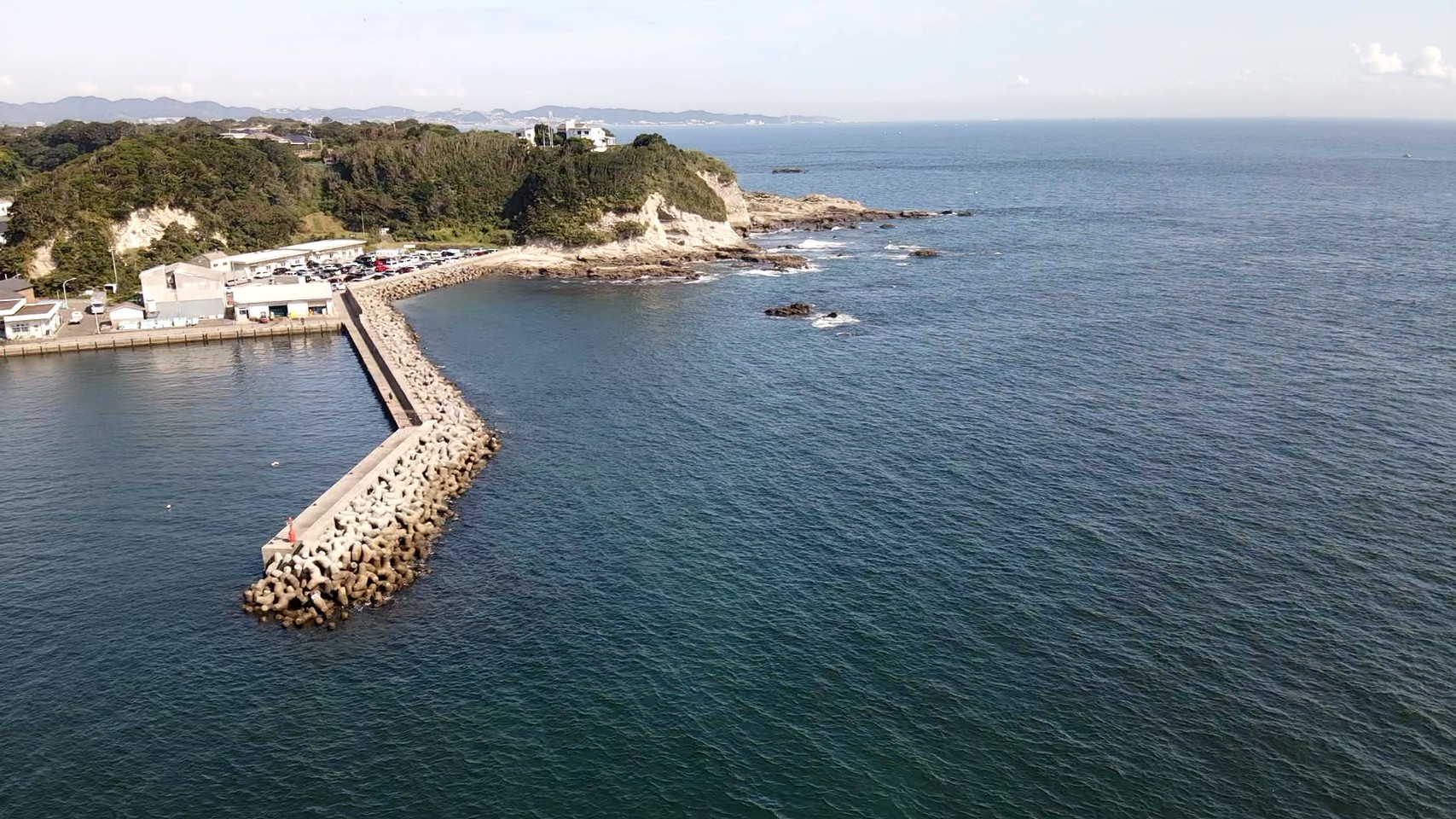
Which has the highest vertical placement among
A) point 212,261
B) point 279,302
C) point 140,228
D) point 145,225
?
point 145,225

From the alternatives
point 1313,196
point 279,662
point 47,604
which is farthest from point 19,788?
point 1313,196

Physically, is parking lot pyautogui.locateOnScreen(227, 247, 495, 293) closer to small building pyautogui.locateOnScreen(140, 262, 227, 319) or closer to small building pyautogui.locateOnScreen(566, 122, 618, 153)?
small building pyautogui.locateOnScreen(140, 262, 227, 319)

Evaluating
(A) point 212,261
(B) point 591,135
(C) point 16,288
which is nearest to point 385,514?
(A) point 212,261

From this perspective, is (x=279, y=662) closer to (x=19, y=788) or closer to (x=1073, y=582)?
(x=19, y=788)

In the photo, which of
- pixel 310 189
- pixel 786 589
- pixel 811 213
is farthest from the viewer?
pixel 811 213

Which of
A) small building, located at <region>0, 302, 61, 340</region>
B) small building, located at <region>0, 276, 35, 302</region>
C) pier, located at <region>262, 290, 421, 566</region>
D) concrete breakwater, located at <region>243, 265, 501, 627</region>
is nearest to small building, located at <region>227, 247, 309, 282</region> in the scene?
small building, located at <region>0, 276, 35, 302</region>

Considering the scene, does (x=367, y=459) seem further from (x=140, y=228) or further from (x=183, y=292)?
(x=140, y=228)
